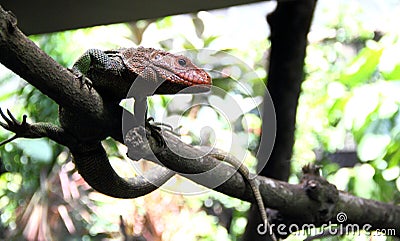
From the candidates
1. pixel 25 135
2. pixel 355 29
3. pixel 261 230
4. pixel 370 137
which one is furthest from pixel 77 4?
pixel 355 29

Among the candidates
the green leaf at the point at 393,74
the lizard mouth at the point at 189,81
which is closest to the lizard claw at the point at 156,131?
the lizard mouth at the point at 189,81

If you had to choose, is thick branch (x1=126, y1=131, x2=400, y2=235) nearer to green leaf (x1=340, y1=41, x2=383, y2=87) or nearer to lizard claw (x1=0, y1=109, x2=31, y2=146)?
lizard claw (x1=0, y1=109, x2=31, y2=146)

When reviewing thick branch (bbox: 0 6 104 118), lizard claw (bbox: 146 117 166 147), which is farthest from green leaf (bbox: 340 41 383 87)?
thick branch (bbox: 0 6 104 118)

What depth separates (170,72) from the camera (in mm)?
792

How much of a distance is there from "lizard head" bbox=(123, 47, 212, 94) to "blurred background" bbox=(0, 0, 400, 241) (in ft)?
0.93

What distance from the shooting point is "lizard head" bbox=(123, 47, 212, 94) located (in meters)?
0.79

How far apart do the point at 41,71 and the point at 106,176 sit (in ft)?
1.00

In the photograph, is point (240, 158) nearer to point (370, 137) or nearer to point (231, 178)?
point (231, 178)

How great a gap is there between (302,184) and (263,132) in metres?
Answer: 0.24

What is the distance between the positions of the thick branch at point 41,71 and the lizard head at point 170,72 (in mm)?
76

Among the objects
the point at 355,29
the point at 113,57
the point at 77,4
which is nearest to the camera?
the point at 113,57

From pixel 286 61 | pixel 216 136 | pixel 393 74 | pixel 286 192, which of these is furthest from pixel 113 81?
pixel 393 74

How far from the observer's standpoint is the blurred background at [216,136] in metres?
1.61

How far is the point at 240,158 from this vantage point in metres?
1.11
